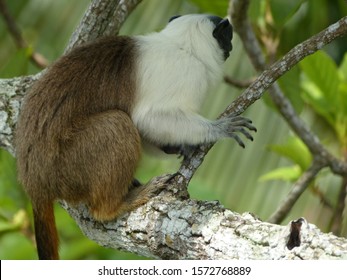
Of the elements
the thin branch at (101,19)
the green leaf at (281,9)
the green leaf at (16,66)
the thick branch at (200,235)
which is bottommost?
the thick branch at (200,235)

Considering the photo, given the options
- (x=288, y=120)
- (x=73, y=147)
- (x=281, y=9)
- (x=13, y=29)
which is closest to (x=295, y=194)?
(x=288, y=120)

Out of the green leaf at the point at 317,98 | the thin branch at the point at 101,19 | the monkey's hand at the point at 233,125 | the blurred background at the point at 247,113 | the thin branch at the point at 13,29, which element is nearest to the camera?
the monkey's hand at the point at 233,125

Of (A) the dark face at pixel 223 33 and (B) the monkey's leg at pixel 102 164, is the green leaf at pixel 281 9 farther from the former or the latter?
(B) the monkey's leg at pixel 102 164

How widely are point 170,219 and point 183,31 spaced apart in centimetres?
134

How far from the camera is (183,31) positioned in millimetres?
3873

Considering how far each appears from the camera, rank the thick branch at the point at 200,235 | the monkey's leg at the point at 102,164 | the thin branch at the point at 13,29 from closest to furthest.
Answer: the thick branch at the point at 200,235 < the monkey's leg at the point at 102,164 < the thin branch at the point at 13,29

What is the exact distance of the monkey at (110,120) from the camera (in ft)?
10.9

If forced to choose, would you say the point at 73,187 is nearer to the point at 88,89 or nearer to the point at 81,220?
the point at 81,220

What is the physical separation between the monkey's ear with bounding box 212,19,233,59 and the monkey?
14 millimetres

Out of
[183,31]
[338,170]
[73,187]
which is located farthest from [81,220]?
[338,170]

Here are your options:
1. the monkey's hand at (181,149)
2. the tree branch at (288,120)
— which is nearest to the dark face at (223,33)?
the tree branch at (288,120)

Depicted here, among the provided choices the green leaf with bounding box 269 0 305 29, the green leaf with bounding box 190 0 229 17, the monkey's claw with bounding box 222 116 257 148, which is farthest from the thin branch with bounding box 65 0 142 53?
the monkey's claw with bounding box 222 116 257 148

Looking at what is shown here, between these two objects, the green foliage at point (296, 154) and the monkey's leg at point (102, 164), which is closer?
the monkey's leg at point (102, 164)

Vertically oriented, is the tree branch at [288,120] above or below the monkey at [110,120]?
above
